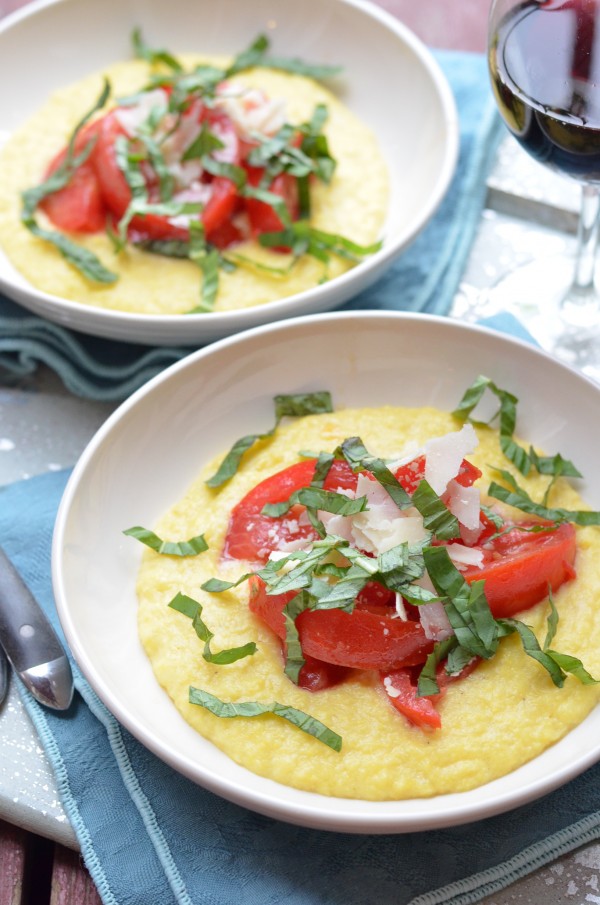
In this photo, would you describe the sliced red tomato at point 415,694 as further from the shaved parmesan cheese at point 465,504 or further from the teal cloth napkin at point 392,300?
the teal cloth napkin at point 392,300

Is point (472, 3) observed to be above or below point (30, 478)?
above

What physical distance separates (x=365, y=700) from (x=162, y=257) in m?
1.68

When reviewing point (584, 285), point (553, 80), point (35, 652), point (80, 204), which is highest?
point (553, 80)

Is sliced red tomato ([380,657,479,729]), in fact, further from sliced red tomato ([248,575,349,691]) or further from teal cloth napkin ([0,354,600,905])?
teal cloth napkin ([0,354,600,905])

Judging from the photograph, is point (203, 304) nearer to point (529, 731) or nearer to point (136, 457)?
point (136, 457)

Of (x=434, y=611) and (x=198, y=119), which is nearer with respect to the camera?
(x=434, y=611)

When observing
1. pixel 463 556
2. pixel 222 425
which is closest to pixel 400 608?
pixel 463 556

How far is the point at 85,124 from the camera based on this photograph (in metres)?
3.68

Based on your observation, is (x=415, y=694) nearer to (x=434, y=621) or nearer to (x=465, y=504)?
(x=434, y=621)

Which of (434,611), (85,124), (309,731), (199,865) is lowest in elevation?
(199,865)

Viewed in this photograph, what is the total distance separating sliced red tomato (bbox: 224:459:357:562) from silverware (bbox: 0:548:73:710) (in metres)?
0.46

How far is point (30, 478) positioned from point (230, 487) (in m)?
0.67

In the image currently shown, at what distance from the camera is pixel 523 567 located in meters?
2.34

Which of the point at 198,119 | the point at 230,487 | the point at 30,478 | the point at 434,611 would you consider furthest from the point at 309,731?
the point at 198,119
